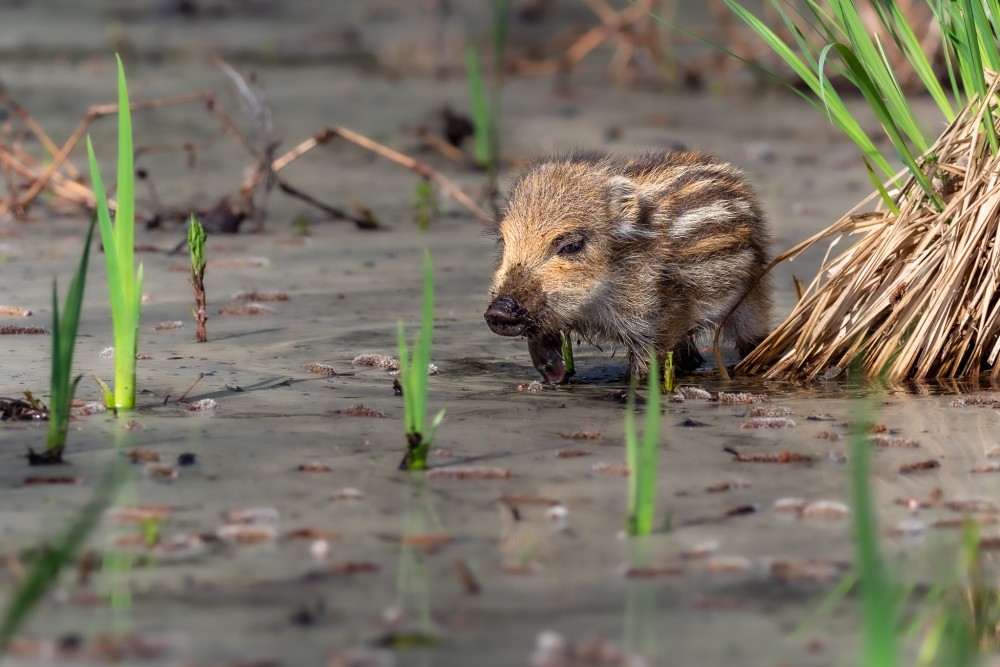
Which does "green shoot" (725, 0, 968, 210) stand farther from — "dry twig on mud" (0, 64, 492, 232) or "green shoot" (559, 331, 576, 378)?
"dry twig on mud" (0, 64, 492, 232)

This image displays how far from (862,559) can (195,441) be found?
91.3 inches

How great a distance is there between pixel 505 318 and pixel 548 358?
27 cm

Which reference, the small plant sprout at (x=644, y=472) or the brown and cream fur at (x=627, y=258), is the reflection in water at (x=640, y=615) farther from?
the brown and cream fur at (x=627, y=258)

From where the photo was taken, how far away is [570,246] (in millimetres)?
5668

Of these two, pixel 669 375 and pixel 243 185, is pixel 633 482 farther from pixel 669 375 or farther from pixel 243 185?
pixel 243 185

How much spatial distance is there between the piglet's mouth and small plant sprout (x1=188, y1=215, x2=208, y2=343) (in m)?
1.29

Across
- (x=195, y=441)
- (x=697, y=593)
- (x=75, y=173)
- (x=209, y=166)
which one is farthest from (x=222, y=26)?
(x=697, y=593)

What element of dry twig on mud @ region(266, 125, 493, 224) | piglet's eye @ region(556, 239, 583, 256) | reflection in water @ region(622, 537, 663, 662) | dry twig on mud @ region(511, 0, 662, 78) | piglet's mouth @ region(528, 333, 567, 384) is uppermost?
dry twig on mud @ region(511, 0, 662, 78)

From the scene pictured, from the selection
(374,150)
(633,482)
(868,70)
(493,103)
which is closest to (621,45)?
(493,103)

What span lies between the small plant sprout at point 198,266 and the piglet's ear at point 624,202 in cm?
160

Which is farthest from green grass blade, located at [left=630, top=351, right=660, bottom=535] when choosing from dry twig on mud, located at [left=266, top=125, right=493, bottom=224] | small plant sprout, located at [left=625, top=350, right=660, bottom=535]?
dry twig on mud, located at [left=266, top=125, right=493, bottom=224]

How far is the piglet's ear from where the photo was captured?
5.68 meters

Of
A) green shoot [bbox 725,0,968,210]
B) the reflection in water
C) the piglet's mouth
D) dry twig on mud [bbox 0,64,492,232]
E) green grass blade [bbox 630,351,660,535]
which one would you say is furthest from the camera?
dry twig on mud [bbox 0,64,492,232]

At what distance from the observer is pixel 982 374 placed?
17.5ft
